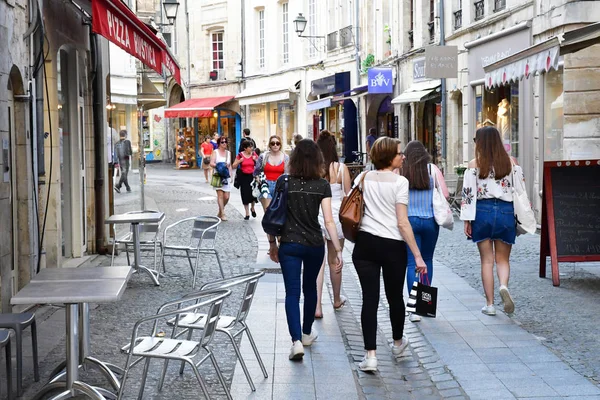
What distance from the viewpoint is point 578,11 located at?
15539mm

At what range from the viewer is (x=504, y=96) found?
1978 cm

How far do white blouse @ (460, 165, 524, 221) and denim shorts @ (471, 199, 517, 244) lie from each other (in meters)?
0.06

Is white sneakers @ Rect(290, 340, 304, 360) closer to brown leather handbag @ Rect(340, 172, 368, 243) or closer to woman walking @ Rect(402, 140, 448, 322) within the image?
brown leather handbag @ Rect(340, 172, 368, 243)

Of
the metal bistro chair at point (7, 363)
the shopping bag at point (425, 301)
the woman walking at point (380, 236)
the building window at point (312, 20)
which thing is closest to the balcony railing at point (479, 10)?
the shopping bag at point (425, 301)

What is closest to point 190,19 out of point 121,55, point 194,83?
point 194,83

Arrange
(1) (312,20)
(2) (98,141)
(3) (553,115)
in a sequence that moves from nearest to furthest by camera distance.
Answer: (2) (98,141)
(3) (553,115)
(1) (312,20)

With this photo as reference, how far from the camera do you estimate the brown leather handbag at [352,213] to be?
6.89 meters

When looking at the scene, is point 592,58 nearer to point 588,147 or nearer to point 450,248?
point 588,147

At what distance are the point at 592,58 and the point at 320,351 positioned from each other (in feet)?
31.9

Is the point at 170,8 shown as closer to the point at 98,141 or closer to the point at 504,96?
the point at 504,96

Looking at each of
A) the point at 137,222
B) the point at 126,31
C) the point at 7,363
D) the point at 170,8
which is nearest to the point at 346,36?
the point at 170,8

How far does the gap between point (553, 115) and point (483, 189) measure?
8487mm

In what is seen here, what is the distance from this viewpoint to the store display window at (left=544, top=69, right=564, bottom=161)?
53.6ft

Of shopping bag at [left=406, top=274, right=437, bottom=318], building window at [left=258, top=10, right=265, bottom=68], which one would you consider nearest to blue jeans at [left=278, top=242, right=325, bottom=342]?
shopping bag at [left=406, top=274, right=437, bottom=318]
